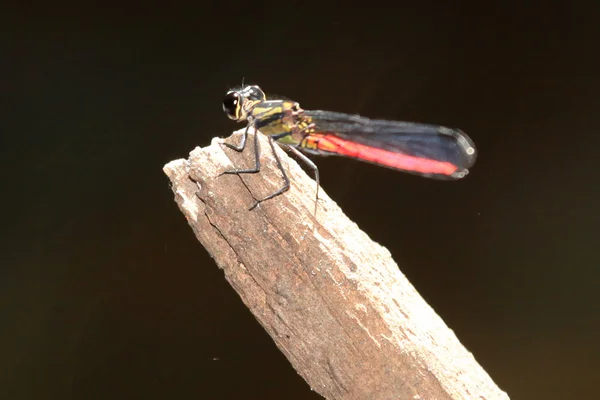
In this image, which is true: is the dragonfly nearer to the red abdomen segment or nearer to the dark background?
the red abdomen segment

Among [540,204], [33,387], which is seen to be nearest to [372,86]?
[540,204]

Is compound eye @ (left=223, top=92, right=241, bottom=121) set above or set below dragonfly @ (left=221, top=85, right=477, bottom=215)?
above

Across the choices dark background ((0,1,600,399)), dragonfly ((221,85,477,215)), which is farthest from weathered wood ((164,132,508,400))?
dark background ((0,1,600,399))

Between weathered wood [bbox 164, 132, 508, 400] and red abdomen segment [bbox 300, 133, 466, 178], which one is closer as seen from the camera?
weathered wood [bbox 164, 132, 508, 400]

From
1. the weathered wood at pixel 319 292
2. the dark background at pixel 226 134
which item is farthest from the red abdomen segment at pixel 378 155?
the dark background at pixel 226 134

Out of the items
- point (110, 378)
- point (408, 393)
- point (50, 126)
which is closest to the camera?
point (408, 393)

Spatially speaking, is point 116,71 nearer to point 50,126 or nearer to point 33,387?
point 50,126
